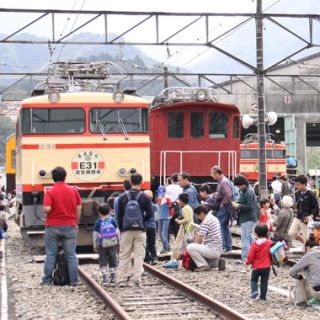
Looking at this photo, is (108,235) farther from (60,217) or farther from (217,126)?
(217,126)

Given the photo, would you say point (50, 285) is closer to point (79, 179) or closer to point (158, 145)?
point (79, 179)

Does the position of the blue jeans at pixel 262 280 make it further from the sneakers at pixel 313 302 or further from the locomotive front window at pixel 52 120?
the locomotive front window at pixel 52 120

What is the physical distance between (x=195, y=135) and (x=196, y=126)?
10.6 inches

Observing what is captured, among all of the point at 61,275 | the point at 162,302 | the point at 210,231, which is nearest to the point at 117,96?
the point at 210,231

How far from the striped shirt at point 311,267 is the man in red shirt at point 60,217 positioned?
3637mm

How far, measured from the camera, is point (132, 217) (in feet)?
36.7

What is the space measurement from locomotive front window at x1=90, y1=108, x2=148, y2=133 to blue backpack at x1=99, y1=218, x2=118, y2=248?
5.17 meters

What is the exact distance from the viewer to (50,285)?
38.2 feet

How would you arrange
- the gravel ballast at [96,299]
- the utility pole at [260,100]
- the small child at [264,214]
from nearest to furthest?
the gravel ballast at [96,299] → the small child at [264,214] → the utility pole at [260,100]

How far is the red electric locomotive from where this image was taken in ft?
73.5

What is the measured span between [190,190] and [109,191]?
6.03ft

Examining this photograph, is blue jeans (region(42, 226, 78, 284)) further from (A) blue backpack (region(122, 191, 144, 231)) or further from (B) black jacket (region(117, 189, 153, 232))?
(A) blue backpack (region(122, 191, 144, 231))

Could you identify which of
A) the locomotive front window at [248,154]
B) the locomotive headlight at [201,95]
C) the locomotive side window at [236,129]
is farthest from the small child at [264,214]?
the locomotive front window at [248,154]

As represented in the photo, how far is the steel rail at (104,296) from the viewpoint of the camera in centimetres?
864
